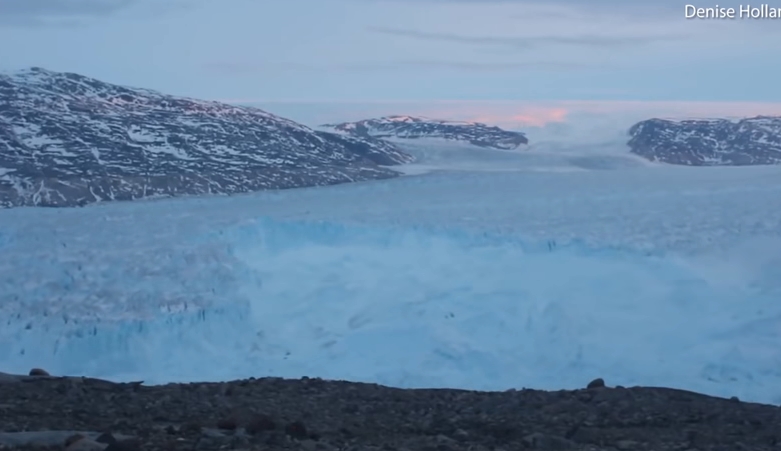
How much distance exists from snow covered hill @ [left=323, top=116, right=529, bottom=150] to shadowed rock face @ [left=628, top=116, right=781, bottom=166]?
3.15 metres

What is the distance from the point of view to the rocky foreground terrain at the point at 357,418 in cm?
498

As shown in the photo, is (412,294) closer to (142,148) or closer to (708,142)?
(142,148)

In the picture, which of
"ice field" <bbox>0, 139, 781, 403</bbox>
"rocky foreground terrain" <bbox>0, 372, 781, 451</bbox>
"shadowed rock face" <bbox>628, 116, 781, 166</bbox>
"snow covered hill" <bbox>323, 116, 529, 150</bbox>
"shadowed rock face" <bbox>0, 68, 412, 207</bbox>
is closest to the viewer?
"rocky foreground terrain" <bbox>0, 372, 781, 451</bbox>

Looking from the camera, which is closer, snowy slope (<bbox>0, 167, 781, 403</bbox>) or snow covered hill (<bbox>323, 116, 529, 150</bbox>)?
snowy slope (<bbox>0, 167, 781, 403</bbox>)

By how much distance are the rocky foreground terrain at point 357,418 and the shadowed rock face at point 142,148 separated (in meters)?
11.6

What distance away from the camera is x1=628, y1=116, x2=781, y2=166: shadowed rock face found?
24.4 meters

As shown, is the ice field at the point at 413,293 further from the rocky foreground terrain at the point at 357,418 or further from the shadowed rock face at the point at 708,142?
the shadowed rock face at the point at 708,142

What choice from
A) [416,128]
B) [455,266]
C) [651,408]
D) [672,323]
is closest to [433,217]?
[455,266]

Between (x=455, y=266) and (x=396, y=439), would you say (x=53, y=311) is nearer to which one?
(x=455, y=266)

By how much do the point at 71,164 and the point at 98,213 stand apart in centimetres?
279

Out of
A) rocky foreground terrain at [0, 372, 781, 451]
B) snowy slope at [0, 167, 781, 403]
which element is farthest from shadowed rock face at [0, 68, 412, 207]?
rocky foreground terrain at [0, 372, 781, 451]

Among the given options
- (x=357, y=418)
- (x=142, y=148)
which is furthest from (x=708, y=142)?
(x=357, y=418)

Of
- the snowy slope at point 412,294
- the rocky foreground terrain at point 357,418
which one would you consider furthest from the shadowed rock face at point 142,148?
the rocky foreground terrain at point 357,418

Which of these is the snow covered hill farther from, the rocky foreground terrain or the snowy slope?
the rocky foreground terrain
